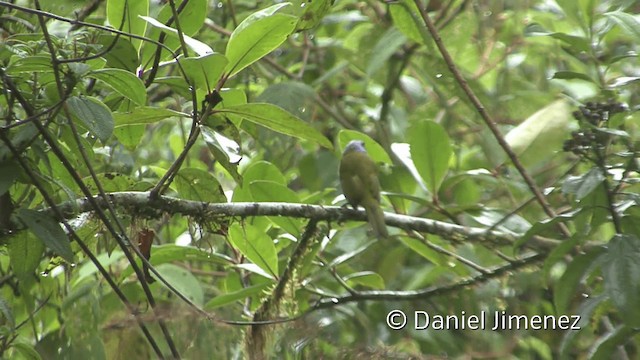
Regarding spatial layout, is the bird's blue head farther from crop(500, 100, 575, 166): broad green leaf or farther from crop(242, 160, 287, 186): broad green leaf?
crop(500, 100, 575, 166): broad green leaf

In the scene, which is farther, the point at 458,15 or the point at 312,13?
the point at 458,15

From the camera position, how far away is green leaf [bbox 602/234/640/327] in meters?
1.75

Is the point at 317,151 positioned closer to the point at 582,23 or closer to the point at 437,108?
the point at 437,108

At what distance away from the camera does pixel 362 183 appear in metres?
2.42

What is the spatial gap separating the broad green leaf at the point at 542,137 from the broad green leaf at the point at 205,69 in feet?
3.48

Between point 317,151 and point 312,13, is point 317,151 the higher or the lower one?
the lower one

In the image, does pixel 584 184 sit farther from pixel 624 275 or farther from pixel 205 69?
pixel 205 69

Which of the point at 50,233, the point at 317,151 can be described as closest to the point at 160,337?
the point at 50,233

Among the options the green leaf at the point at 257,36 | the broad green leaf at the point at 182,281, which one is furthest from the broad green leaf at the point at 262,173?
the green leaf at the point at 257,36

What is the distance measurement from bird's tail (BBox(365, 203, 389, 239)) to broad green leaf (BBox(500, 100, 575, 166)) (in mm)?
467

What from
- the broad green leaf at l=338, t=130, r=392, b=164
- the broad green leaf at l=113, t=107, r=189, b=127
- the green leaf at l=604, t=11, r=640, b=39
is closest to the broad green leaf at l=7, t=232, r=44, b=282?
the broad green leaf at l=113, t=107, r=189, b=127

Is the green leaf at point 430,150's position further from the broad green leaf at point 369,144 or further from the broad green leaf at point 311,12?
the broad green leaf at point 311,12

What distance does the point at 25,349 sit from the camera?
1900 millimetres

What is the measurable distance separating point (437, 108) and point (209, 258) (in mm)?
1796
